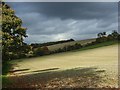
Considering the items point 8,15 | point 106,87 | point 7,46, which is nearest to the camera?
point 106,87

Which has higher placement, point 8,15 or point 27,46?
point 8,15

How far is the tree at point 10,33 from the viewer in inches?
1487

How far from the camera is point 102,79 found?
30.5 m

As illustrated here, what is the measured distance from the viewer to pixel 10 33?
3953 cm

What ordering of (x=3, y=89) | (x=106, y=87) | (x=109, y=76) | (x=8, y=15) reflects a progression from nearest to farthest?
(x=106, y=87) < (x=3, y=89) < (x=109, y=76) < (x=8, y=15)

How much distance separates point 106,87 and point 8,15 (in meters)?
19.2

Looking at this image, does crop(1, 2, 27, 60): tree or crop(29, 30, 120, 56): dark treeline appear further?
crop(29, 30, 120, 56): dark treeline

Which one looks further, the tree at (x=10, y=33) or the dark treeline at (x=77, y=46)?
the dark treeline at (x=77, y=46)

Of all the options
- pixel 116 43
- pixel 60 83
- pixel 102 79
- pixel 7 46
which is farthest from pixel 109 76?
pixel 116 43

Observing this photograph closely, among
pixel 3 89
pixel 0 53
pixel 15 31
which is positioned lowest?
pixel 3 89

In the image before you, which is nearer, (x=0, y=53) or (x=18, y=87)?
(x=18, y=87)

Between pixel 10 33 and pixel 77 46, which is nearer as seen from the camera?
pixel 10 33

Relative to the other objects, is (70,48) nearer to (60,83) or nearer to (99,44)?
(99,44)

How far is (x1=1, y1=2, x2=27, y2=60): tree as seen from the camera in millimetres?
37781
